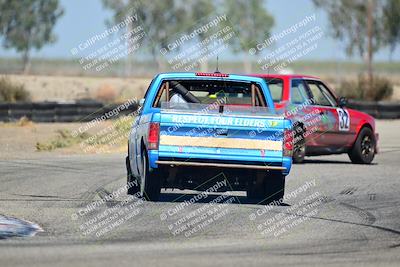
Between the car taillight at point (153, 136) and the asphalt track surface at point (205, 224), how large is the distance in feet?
2.34

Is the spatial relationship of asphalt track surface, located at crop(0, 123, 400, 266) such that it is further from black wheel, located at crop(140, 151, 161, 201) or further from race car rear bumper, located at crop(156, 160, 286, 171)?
race car rear bumper, located at crop(156, 160, 286, 171)

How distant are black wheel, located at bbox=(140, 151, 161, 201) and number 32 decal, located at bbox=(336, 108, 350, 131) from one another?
719 centimetres

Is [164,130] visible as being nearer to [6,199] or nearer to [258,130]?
[258,130]

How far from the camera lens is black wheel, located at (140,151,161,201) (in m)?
11.7

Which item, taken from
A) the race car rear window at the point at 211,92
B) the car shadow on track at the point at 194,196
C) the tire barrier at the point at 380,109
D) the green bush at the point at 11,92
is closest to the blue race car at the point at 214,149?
the car shadow on track at the point at 194,196

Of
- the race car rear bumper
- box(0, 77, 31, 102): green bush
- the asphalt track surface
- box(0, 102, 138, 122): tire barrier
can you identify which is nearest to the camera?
the asphalt track surface

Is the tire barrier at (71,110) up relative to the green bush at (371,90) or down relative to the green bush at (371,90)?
down

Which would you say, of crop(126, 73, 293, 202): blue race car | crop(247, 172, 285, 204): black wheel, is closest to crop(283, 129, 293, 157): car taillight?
crop(126, 73, 293, 202): blue race car

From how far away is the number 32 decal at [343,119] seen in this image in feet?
60.5

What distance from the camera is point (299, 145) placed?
17844 millimetres

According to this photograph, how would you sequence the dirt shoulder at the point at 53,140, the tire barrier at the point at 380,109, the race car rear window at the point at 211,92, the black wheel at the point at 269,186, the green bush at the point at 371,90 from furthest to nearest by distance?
the green bush at the point at 371,90 → the tire barrier at the point at 380,109 → the dirt shoulder at the point at 53,140 → the race car rear window at the point at 211,92 → the black wheel at the point at 269,186

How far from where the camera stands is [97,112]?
1250 inches

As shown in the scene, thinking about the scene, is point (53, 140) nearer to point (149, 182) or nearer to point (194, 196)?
point (194, 196)

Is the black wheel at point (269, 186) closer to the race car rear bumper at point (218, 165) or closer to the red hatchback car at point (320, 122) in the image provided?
the race car rear bumper at point (218, 165)
